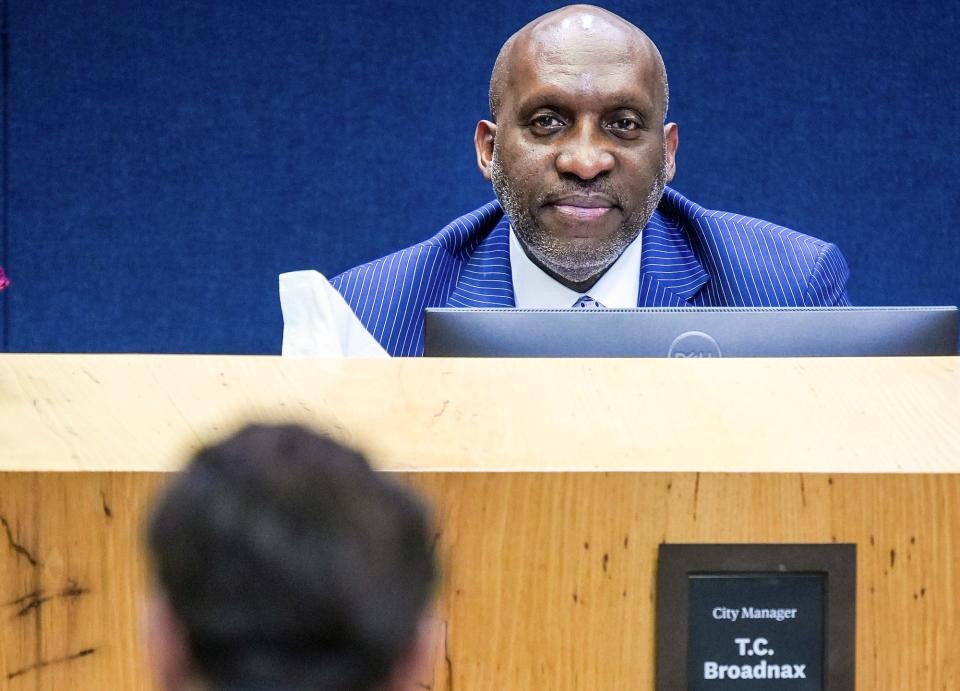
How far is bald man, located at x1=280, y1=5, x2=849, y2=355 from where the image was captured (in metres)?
1.68

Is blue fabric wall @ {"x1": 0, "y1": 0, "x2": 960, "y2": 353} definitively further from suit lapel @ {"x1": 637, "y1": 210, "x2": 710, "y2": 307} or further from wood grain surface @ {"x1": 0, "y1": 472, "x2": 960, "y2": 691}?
wood grain surface @ {"x1": 0, "y1": 472, "x2": 960, "y2": 691}

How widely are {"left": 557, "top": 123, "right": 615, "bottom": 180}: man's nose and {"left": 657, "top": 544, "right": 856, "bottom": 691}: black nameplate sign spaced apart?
3.20 feet

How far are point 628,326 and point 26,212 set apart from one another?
7.18 feet

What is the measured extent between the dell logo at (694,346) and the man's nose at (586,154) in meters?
0.65

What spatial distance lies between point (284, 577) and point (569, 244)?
134cm

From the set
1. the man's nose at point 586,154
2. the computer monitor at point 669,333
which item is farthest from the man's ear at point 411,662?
the man's nose at point 586,154

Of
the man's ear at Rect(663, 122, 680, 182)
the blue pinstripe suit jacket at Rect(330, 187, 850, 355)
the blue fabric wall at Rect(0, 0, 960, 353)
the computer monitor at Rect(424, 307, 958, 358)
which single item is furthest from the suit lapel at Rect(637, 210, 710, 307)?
the blue fabric wall at Rect(0, 0, 960, 353)

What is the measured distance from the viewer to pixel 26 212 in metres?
2.92

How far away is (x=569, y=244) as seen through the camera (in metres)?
1.72

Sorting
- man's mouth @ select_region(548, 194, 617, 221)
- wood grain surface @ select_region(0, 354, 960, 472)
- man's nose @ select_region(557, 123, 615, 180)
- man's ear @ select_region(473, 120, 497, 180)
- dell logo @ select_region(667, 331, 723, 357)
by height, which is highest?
man's ear @ select_region(473, 120, 497, 180)

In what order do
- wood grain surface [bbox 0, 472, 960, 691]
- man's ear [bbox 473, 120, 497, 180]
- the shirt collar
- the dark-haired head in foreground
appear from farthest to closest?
man's ear [bbox 473, 120, 497, 180]
the shirt collar
wood grain surface [bbox 0, 472, 960, 691]
the dark-haired head in foreground

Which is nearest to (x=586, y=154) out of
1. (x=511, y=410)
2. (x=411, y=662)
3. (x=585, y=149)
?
(x=585, y=149)

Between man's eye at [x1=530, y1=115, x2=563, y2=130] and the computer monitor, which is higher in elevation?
man's eye at [x1=530, y1=115, x2=563, y2=130]

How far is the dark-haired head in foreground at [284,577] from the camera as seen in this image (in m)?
0.40
